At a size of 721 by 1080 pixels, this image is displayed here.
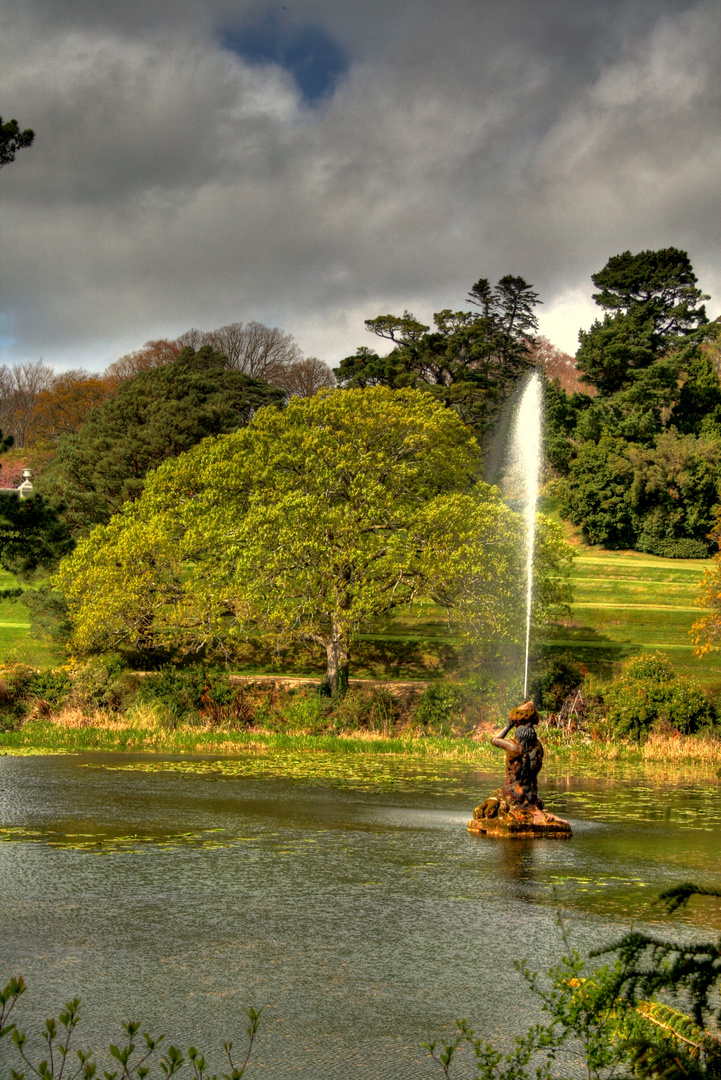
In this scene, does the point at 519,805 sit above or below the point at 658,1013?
below

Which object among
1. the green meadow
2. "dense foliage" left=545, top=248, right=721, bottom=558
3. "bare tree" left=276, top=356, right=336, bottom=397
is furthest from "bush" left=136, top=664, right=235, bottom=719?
"bare tree" left=276, top=356, right=336, bottom=397

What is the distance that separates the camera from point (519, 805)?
14.9m

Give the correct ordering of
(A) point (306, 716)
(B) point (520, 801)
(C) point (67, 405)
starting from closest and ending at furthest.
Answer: (B) point (520, 801) < (A) point (306, 716) < (C) point (67, 405)

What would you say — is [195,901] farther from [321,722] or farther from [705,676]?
[705,676]

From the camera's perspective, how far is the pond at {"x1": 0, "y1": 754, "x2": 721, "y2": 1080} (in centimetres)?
718

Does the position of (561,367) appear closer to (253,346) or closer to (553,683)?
(253,346)

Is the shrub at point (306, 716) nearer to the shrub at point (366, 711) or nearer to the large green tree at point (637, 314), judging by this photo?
the shrub at point (366, 711)

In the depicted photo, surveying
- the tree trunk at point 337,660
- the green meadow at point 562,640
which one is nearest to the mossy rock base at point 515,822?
the tree trunk at point 337,660

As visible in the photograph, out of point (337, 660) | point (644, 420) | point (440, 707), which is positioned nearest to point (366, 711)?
point (440, 707)

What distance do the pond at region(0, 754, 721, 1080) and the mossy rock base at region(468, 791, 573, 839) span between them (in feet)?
1.09

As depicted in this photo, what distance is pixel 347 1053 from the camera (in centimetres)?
657

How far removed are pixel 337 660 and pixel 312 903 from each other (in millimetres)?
21306

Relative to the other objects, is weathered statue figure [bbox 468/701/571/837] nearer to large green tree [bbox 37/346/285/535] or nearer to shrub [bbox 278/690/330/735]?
shrub [bbox 278/690/330/735]

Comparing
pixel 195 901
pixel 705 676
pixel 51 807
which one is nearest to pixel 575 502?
pixel 705 676
